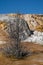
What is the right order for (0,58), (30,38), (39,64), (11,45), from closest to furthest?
(39,64) < (0,58) < (11,45) < (30,38)

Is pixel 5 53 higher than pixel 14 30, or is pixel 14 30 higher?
pixel 14 30

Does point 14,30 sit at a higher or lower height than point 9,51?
higher

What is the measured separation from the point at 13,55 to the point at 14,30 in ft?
5.65

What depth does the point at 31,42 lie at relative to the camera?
21.6 m

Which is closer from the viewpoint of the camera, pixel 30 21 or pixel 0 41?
pixel 0 41

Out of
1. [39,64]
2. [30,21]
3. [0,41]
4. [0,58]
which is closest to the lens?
[39,64]

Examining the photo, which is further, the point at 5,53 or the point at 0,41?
the point at 0,41

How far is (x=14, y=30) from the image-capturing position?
49.0ft

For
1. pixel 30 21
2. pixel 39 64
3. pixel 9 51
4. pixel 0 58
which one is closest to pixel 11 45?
pixel 9 51

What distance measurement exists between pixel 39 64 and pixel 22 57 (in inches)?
79.2

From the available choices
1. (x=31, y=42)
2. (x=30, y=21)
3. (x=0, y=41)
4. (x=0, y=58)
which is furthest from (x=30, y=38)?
(x=30, y=21)

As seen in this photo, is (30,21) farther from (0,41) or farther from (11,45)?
(11,45)

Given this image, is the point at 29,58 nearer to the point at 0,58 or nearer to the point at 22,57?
the point at 22,57

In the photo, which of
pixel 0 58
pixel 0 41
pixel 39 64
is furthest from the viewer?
pixel 0 41
